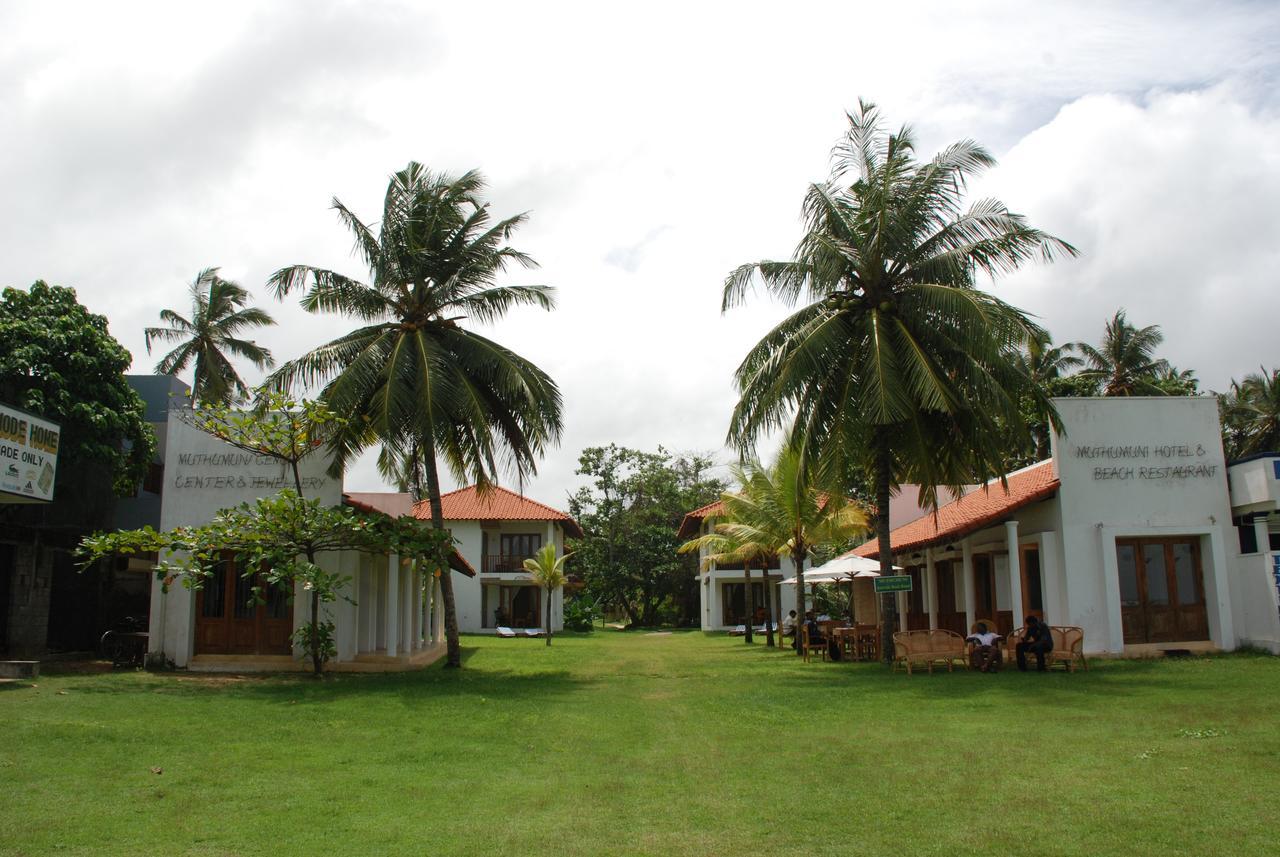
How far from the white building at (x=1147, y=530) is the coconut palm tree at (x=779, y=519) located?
242 inches

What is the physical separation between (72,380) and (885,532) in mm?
17411

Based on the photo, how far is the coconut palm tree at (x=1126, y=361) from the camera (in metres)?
40.8

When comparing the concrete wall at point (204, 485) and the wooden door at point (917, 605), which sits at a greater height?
the concrete wall at point (204, 485)

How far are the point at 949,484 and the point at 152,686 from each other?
46.6ft

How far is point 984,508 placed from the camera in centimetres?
2161

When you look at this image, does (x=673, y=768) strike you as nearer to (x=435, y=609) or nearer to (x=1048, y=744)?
(x=1048, y=744)

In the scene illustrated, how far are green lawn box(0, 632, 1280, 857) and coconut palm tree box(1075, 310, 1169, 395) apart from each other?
2818 centimetres

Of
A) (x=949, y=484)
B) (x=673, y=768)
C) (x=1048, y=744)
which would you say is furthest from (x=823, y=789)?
(x=949, y=484)

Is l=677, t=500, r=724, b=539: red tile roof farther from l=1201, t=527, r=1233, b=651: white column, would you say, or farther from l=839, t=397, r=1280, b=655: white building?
l=1201, t=527, r=1233, b=651: white column

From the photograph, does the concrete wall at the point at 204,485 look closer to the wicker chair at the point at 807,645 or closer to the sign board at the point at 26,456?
the sign board at the point at 26,456

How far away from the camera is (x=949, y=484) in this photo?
1920cm

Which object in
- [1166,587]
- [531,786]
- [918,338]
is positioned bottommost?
[531,786]

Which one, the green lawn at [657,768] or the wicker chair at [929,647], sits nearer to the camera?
the green lawn at [657,768]

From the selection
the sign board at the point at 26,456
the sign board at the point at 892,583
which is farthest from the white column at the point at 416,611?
the sign board at the point at 892,583
